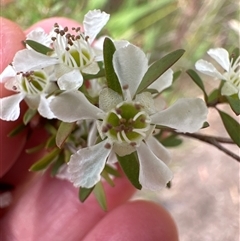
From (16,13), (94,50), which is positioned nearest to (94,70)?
(94,50)

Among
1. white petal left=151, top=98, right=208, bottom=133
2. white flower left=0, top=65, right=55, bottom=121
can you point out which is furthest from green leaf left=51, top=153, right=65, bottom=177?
white petal left=151, top=98, right=208, bottom=133

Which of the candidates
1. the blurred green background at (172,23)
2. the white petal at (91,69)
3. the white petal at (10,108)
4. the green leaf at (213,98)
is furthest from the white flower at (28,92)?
the blurred green background at (172,23)

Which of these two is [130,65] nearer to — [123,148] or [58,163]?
[123,148]

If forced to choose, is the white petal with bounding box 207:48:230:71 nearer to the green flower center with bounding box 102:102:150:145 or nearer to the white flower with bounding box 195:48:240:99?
the white flower with bounding box 195:48:240:99

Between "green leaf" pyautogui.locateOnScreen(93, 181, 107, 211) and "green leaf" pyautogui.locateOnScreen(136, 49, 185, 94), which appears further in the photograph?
"green leaf" pyautogui.locateOnScreen(93, 181, 107, 211)

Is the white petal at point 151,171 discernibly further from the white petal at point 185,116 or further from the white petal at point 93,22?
the white petal at point 93,22
